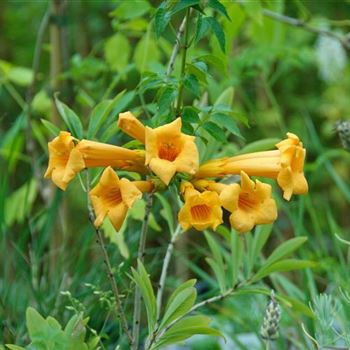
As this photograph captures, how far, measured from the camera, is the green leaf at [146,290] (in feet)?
3.92

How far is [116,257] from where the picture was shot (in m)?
1.89

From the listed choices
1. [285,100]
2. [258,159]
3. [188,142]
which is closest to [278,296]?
[258,159]

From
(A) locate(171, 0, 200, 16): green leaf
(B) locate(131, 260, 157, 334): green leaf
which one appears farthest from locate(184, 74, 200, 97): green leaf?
(B) locate(131, 260, 157, 334): green leaf

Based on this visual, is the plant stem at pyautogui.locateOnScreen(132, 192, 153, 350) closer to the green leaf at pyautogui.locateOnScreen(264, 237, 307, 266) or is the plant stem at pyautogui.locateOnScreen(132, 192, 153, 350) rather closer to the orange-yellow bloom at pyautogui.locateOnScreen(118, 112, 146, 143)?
the orange-yellow bloom at pyautogui.locateOnScreen(118, 112, 146, 143)

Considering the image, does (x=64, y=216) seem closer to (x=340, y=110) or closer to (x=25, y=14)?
(x=25, y=14)

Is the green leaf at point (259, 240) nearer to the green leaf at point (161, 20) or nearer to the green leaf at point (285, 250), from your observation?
the green leaf at point (285, 250)

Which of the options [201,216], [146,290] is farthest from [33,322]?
[201,216]

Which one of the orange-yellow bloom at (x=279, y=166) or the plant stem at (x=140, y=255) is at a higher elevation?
the orange-yellow bloom at (x=279, y=166)

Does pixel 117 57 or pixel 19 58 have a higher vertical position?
pixel 117 57

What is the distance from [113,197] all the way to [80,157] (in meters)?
0.07

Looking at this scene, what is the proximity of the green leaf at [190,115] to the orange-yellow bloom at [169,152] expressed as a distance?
134 millimetres

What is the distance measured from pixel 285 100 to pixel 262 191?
4215 mm

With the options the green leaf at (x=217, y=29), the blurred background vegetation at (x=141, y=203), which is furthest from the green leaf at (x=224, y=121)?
the green leaf at (x=217, y=29)

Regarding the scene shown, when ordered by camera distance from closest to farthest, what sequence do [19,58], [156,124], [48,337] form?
[48,337]
[156,124]
[19,58]
